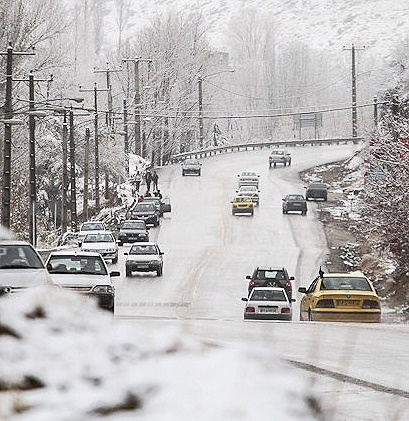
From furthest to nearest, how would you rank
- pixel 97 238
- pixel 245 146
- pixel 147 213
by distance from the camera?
pixel 245 146 < pixel 147 213 < pixel 97 238

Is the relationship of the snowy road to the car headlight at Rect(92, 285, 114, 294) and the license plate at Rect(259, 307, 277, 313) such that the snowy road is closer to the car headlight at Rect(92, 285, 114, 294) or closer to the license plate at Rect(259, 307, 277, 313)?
the car headlight at Rect(92, 285, 114, 294)

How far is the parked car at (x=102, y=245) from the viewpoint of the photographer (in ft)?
150

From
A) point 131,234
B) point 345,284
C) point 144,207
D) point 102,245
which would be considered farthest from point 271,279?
point 144,207

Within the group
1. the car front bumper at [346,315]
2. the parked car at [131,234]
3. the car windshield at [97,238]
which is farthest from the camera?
the parked car at [131,234]

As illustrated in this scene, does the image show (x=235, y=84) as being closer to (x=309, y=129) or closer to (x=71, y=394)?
(x=309, y=129)

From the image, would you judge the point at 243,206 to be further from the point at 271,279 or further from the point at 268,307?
the point at 268,307

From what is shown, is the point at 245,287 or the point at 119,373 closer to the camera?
the point at 119,373

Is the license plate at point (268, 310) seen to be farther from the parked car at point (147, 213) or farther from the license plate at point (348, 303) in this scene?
the parked car at point (147, 213)

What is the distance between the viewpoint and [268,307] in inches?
1006

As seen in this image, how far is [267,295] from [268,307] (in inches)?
43.1

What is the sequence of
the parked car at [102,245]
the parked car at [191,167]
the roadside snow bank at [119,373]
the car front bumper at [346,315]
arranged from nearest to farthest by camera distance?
the roadside snow bank at [119,373] → the car front bumper at [346,315] → the parked car at [102,245] → the parked car at [191,167]

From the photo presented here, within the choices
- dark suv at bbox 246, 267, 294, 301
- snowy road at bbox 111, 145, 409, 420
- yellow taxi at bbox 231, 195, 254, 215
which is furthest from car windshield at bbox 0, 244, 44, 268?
yellow taxi at bbox 231, 195, 254, 215

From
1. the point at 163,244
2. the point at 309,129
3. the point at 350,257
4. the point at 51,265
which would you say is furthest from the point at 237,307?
the point at 309,129

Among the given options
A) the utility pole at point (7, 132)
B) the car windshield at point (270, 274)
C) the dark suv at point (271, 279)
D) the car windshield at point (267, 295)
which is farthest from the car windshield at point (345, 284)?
the utility pole at point (7, 132)
